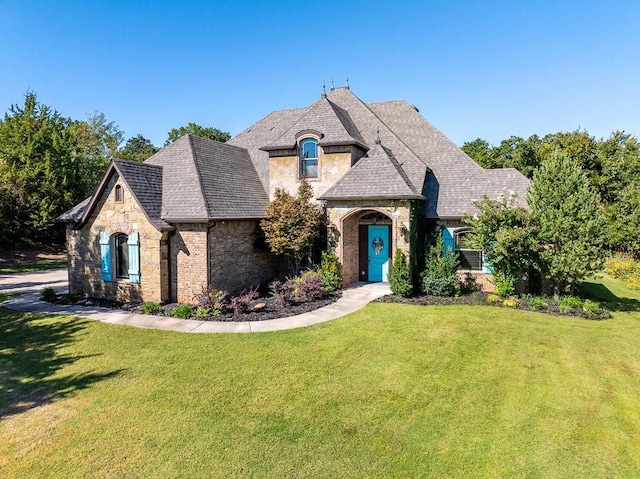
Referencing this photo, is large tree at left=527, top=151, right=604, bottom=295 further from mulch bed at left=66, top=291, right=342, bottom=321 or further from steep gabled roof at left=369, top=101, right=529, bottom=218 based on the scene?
mulch bed at left=66, top=291, right=342, bottom=321

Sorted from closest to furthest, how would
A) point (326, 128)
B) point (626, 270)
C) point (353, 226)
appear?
point (353, 226)
point (326, 128)
point (626, 270)

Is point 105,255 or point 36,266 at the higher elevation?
point 105,255

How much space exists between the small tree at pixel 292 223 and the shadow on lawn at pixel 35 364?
805 centimetres

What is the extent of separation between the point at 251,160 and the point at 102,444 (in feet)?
58.6

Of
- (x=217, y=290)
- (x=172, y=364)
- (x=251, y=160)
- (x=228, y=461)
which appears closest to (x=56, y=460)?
(x=228, y=461)

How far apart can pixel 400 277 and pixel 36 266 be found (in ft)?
96.8

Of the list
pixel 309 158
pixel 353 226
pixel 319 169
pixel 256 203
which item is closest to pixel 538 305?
pixel 353 226

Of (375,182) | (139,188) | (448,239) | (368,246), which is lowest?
(368,246)

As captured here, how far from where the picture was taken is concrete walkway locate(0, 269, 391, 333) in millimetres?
13047

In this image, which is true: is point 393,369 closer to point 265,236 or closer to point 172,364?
point 172,364

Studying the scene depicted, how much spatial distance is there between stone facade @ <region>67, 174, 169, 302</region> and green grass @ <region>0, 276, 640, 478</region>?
312cm

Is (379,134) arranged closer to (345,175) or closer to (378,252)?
(345,175)

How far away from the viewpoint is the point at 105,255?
16.6 metres

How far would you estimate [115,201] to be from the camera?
16.3 metres
